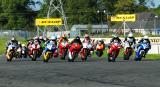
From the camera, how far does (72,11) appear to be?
135000mm

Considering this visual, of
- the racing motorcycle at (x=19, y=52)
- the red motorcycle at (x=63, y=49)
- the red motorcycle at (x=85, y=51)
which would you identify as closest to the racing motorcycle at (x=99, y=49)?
the red motorcycle at (x=63, y=49)

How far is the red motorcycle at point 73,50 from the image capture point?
32584 millimetres

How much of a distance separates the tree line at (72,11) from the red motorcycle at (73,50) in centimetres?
9439

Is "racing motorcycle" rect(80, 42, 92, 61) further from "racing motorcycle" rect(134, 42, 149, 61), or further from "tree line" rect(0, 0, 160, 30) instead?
"tree line" rect(0, 0, 160, 30)

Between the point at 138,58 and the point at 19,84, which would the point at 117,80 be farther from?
the point at 138,58

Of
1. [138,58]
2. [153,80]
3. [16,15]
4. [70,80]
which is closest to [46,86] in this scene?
[70,80]

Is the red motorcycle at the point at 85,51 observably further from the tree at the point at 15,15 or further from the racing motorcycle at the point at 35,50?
the tree at the point at 15,15

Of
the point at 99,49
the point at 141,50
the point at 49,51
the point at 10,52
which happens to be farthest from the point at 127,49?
the point at 10,52

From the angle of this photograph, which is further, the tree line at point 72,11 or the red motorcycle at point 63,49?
the tree line at point 72,11

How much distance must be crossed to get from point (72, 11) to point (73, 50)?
4030 inches

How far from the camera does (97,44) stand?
1597 inches

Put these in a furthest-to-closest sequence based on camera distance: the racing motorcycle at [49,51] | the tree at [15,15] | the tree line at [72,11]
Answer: the tree line at [72,11] < the tree at [15,15] < the racing motorcycle at [49,51]

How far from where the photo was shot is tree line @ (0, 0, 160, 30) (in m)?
A: 130

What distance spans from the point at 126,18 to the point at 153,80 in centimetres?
4779
